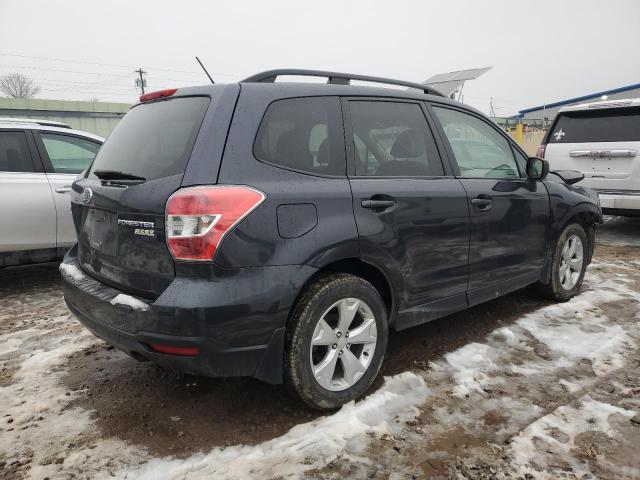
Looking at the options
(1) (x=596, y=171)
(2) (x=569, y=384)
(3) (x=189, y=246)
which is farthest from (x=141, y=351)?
(1) (x=596, y=171)

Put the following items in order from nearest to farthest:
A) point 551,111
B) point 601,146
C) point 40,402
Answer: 1. point 40,402
2. point 601,146
3. point 551,111

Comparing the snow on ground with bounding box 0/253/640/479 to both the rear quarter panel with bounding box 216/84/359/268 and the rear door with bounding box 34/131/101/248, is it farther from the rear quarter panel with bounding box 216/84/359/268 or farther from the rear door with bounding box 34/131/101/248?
the rear door with bounding box 34/131/101/248

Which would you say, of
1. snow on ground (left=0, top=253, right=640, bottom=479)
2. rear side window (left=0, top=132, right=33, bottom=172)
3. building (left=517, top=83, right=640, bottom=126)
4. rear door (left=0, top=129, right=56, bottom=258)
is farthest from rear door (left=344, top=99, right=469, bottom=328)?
building (left=517, top=83, right=640, bottom=126)

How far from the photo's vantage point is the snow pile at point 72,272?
2.77 meters

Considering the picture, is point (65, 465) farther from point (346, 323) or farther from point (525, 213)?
point (525, 213)

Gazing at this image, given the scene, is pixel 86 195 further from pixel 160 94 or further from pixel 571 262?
pixel 571 262

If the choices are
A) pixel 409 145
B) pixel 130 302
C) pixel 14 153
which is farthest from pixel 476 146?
pixel 14 153

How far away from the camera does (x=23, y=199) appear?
15.3 feet

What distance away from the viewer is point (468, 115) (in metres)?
3.57

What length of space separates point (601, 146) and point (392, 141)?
5.05 metres

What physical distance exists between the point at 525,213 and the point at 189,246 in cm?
265

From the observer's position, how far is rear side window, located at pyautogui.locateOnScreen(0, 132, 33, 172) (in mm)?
4699

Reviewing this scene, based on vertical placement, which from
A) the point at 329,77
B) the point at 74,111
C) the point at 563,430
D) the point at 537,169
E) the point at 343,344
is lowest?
the point at 563,430

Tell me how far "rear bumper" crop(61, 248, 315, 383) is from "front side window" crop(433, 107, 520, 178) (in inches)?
→ 62.0
